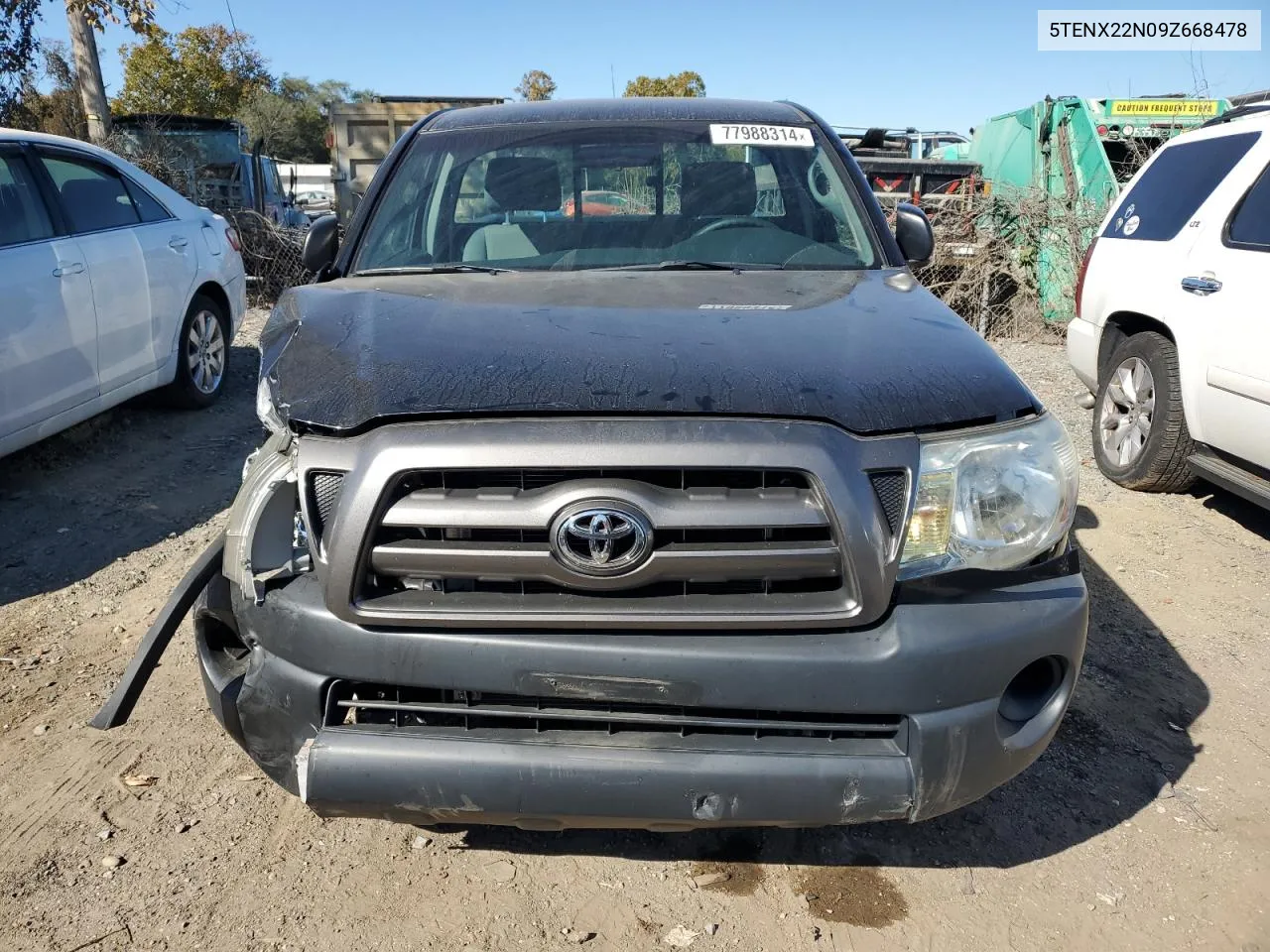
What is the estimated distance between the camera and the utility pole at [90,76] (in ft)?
34.7

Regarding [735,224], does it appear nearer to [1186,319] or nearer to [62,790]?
[62,790]

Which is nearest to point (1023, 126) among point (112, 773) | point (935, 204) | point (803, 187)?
point (935, 204)

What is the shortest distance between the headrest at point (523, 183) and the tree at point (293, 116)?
33356 mm

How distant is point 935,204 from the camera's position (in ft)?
34.4

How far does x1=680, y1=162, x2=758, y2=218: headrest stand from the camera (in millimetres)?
3193

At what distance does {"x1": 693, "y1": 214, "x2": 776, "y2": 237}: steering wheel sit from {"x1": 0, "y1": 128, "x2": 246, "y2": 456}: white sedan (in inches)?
126

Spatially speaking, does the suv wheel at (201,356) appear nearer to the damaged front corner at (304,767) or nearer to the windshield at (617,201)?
the windshield at (617,201)

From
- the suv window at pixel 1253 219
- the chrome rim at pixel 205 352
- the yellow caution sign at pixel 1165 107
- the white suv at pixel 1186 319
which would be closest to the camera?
the white suv at pixel 1186 319

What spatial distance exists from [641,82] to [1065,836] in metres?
41.8

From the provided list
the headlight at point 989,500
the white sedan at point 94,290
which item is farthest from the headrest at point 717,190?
the white sedan at point 94,290

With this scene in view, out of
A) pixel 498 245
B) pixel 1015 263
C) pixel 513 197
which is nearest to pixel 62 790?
pixel 498 245

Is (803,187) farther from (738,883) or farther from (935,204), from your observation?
(935,204)

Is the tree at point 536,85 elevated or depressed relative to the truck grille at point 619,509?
elevated

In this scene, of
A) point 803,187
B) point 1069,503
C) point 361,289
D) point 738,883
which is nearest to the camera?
point 1069,503
